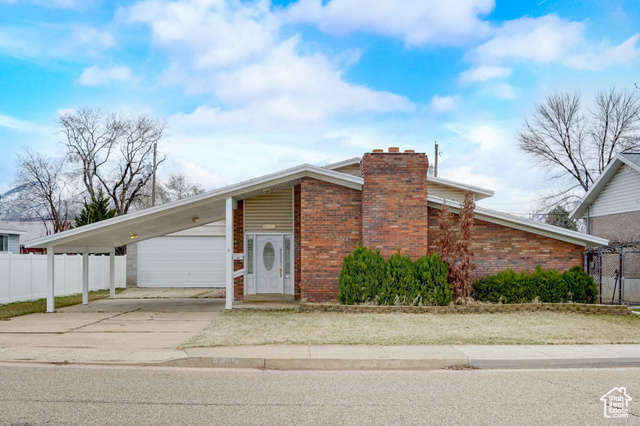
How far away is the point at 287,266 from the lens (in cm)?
1912

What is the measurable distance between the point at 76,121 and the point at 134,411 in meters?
42.9

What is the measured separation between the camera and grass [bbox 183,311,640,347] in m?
10.1

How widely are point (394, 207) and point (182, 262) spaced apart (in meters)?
15.2

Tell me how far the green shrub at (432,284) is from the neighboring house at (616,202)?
986 centimetres

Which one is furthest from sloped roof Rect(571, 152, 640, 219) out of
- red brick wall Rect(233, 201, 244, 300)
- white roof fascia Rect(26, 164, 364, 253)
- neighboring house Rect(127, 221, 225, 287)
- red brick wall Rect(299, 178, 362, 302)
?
neighboring house Rect(127, 221, 225, 287)

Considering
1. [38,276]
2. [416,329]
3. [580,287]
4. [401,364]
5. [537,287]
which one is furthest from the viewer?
[38,276]

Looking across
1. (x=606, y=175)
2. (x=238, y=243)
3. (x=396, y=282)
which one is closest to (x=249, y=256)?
(x=238, y=243)

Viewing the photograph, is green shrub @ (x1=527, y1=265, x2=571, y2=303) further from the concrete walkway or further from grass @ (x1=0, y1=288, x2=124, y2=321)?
grass @ (x1=0, y1=288, x2=124, y2=321)

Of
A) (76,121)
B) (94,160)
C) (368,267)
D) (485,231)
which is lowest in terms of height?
(368,267)

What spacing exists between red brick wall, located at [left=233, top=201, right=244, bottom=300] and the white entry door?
0.59 meters

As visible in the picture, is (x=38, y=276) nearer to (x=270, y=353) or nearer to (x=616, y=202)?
(x=270, y=353)

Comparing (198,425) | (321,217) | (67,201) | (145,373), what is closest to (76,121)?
(67,201)

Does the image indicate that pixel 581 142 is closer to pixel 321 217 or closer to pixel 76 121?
pixel 321 217

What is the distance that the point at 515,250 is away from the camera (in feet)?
52.4
